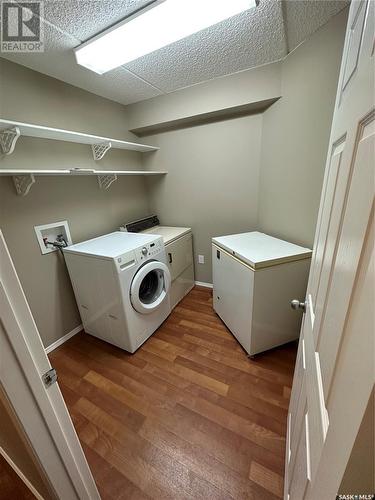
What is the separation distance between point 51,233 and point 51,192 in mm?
365

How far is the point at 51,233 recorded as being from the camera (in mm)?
1781

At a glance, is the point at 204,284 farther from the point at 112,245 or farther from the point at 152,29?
the point at 152,29

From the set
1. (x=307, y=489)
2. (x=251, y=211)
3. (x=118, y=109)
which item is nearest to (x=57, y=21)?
(x=118, y=109)

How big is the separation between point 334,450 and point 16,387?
75 cm

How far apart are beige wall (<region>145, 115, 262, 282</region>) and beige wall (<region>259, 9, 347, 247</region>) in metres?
0.19

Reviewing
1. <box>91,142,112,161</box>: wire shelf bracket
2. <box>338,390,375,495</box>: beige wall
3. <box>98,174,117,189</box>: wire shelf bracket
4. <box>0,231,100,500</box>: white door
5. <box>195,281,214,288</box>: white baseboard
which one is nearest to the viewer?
<box>338,390,375,495</box>: beige wall

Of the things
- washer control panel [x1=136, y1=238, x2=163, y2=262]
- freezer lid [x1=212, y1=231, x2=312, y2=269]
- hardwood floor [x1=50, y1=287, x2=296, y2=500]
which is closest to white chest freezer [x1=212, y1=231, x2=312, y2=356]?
freezer lid [x1=212, y1=231, x2=312, y2=269]

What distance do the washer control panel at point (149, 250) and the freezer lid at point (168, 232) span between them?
187 mm

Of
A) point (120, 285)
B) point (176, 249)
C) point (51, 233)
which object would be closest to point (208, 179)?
point (176, 249)

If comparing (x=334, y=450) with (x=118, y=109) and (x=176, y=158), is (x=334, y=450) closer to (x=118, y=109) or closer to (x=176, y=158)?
(x=176, y=158)

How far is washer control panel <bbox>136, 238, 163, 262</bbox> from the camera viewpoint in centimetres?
168

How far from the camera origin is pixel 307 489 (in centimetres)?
51

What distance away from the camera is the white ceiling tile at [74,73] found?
4.25 feet

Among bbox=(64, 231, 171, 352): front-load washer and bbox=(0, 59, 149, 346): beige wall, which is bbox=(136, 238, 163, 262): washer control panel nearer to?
bbox=(64, 231, 171, 352): front-load washer
